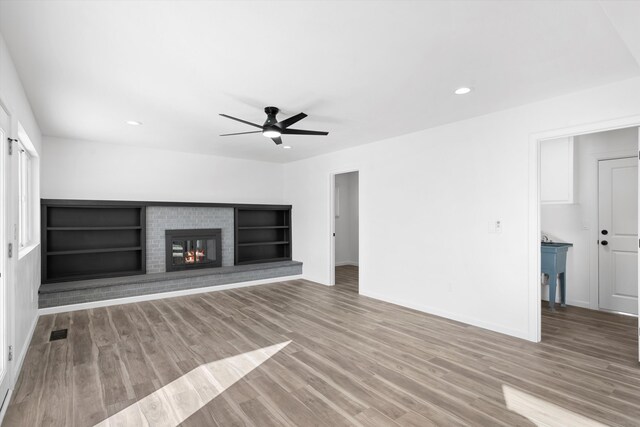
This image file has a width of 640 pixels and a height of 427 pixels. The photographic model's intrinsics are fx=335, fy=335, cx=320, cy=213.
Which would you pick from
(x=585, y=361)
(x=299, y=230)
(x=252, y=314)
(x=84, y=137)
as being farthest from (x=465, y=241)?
(x=84, y=137)

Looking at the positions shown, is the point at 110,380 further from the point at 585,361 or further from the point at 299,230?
the point at 299,230

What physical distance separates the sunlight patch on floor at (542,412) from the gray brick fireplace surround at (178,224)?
205 inches

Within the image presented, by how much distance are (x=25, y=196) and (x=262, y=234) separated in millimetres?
3960

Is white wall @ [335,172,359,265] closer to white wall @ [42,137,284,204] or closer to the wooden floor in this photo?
white wall @ [42,137,284,204]

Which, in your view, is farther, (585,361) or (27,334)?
(27,334)

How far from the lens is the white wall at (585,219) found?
15.0ft

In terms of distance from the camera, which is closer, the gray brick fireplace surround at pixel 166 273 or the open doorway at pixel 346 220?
the gray brick fireplace surround at pixel 166 273

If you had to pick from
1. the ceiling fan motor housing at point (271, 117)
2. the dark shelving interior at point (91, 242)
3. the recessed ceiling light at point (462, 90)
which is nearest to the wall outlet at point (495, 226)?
the recessed ceiling light at point (462, 90)

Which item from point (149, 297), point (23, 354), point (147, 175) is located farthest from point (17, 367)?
point (147, 175)

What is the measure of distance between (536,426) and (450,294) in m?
2.24

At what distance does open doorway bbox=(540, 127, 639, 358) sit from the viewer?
4383 millimetres

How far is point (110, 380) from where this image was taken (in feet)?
8.78

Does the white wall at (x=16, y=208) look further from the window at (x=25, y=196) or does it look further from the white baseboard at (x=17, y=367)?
the window at (x=25, y=196)

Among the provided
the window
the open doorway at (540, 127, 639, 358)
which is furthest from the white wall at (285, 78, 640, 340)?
the window
